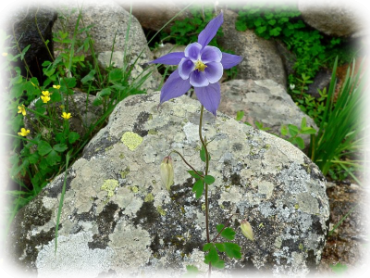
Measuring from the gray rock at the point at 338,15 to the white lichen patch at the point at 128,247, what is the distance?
145 inches

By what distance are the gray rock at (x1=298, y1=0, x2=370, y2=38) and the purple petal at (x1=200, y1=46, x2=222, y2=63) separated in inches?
142

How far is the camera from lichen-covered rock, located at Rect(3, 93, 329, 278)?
6.61 ft

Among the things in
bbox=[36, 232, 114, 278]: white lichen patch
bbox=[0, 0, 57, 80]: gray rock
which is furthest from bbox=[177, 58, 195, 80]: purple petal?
bbox=[0, 0, 57, 80]: gray rock

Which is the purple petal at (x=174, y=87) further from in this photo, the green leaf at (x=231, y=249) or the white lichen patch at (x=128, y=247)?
the white lichen patch at (x=128, y=247)

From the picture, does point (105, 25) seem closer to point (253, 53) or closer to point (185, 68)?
point (253, 53)

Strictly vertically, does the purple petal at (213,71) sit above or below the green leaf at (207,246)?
above

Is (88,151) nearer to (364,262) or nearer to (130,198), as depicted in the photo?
(130,198)

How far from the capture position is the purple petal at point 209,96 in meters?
1.52

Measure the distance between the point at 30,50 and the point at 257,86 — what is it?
2152 millimetres

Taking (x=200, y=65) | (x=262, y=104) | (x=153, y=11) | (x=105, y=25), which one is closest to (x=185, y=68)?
(x=200, y=65)

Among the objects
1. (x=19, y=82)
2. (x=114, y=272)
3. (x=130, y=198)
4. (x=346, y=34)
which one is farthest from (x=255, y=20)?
(x=114, y=272)

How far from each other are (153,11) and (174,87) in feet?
11.5

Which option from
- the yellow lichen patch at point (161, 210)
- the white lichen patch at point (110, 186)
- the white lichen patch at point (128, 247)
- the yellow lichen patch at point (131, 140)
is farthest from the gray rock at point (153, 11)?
the white lichen patch at point (128, 247)

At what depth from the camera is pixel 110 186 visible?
2.22 m
